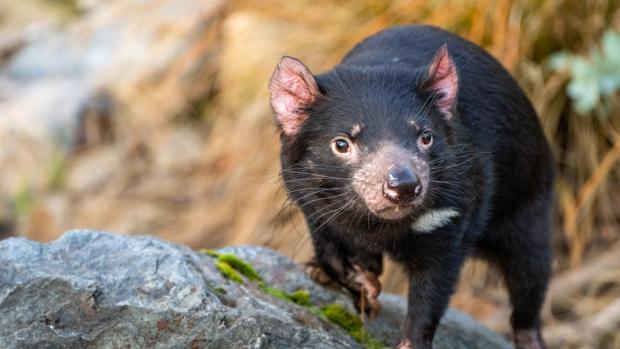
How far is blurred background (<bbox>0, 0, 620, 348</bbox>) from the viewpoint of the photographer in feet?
19.7

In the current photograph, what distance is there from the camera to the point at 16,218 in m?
8.29

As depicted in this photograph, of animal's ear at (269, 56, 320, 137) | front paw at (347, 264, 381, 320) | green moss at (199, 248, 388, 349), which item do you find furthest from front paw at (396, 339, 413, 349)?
animal's ear at (269, 56, 320, 137)

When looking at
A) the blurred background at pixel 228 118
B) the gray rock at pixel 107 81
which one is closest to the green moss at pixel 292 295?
the blurred background at pixel 228 118

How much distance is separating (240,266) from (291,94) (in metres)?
0.71

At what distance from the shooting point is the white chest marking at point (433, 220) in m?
3.21

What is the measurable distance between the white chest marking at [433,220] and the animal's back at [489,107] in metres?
0.32

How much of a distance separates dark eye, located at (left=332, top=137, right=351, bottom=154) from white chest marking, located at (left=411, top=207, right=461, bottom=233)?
0.34m

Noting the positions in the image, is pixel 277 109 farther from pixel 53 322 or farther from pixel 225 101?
pixel 225 101

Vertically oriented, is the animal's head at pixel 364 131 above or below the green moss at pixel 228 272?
above

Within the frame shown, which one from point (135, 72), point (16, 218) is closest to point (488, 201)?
point (135, 72)

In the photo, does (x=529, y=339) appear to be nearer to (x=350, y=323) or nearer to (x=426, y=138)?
(x=350, y=323)

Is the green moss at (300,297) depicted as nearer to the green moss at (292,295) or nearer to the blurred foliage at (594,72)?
the green moss at (292,295)

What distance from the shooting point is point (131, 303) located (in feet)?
9.36

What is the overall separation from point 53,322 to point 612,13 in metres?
4.46
